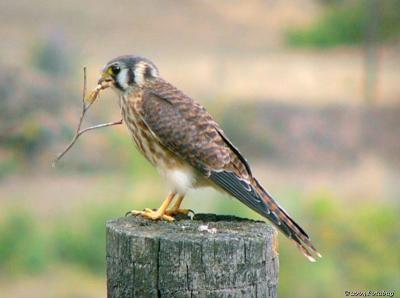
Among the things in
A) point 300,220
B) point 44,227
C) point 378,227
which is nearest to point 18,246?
point 44,227

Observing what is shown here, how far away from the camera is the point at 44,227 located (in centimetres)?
1135

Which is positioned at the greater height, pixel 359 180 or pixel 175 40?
pixel 175 40

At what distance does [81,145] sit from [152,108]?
9872mm

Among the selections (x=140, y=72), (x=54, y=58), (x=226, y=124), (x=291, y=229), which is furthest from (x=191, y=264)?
(x=54, y=58)

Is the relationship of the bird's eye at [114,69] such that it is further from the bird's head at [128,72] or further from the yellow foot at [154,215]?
the yellow foot at [154,215]

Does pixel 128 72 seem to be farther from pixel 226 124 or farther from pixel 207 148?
pixel 226 124

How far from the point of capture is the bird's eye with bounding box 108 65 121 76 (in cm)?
559

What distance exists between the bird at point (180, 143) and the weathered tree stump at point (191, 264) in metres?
0.77

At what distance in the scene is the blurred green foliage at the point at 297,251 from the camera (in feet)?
30.5

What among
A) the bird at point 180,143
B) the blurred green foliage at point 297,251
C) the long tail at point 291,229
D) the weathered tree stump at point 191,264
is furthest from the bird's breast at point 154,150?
the blurred green foliage at point 297,251

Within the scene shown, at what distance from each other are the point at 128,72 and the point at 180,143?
47 cm

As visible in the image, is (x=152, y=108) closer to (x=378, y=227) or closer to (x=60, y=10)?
(x=378, y=227)

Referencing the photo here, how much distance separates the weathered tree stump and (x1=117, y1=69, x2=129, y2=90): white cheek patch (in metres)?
1.38

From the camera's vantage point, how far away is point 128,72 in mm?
5574
